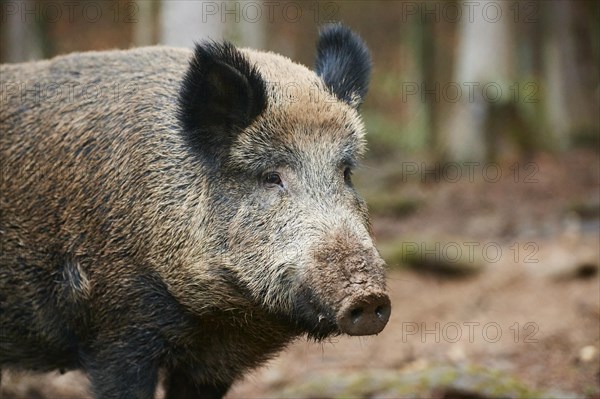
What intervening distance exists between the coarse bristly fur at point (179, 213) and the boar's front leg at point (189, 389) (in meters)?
0.01

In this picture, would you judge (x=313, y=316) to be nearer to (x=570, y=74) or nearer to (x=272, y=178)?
(x=272, y=178)

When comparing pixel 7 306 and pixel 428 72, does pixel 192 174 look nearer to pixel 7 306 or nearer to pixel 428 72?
pixel 7 306

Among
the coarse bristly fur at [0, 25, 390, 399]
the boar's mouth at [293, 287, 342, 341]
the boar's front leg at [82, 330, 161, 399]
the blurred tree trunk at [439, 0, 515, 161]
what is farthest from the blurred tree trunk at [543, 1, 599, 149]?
→ the boar's mouth at [293, 287, 342, 341]

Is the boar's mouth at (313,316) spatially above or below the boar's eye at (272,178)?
below

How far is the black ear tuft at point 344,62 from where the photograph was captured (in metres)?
5.80

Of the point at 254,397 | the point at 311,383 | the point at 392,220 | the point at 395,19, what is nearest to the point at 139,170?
the point at 311,383

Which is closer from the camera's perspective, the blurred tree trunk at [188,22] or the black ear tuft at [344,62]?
the black ear tuft at [344,62]

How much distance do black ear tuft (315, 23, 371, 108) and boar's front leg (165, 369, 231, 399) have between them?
6.74 ft

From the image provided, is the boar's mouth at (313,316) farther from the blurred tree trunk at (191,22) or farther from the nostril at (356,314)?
the blurred tree trunk at (191,22)

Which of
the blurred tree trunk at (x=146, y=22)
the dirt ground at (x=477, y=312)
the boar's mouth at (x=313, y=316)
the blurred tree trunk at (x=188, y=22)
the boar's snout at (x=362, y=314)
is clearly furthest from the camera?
the blurred tree trunk at (x=146, y=22)

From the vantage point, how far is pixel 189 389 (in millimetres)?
5848

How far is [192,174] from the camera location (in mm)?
5367

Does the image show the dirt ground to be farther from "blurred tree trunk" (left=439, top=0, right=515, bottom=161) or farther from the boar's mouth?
"blurred tree trunk" (left=439, top=0, right=515, bottom=161)

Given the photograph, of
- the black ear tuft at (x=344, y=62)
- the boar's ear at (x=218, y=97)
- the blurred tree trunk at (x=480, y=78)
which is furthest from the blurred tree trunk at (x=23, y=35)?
the boar's ear at (x=218, y=97)
